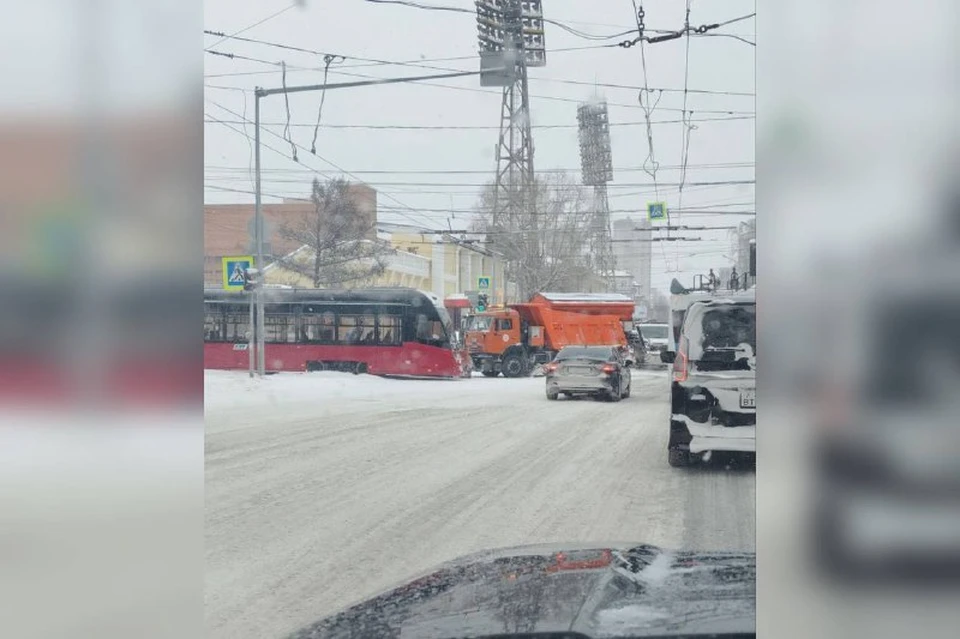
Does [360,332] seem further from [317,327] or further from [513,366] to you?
[513,366]

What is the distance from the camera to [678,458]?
5.70 m

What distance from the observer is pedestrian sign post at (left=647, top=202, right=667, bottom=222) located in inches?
197

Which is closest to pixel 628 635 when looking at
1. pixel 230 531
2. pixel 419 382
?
pixel 230 531

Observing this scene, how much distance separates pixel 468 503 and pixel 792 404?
139 inches

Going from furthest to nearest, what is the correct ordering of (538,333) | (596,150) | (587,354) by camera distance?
(538,333) < (587,354) < (596,150)

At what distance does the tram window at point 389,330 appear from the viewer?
12.3 meters

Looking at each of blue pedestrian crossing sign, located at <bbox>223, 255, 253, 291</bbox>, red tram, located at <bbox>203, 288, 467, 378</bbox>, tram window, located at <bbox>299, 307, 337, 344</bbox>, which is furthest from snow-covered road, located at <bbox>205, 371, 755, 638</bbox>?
tram window, located at <bbox>299, 307, 337, 344</bbox>

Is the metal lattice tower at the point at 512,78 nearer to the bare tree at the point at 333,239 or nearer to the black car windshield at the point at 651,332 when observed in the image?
the bare tree at the point at 333,239

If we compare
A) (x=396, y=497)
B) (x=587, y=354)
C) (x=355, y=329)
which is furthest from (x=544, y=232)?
(x=355, y=329)

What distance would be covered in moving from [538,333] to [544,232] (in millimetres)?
11788

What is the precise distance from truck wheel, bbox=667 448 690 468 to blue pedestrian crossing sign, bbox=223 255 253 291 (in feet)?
9.81

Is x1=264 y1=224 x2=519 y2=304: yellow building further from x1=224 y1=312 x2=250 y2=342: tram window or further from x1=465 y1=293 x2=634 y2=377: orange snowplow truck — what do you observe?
x1=465 y1=293 x2=634 y2=377: orange snowplow truck

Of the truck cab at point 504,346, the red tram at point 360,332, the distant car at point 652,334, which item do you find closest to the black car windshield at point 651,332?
the distant car at point 652,334

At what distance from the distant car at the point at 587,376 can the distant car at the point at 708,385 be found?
6.17 metres
